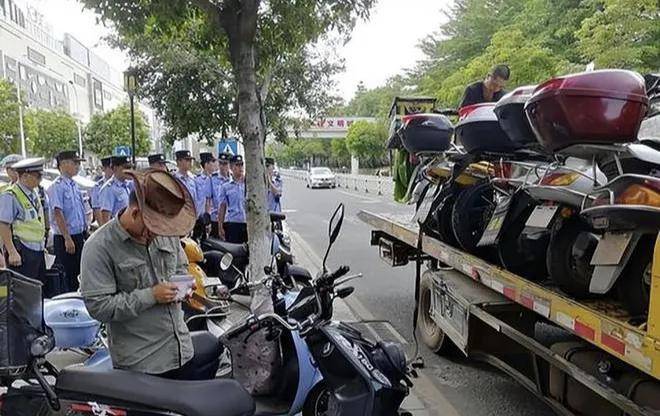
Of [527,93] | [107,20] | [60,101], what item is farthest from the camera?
[60,101]

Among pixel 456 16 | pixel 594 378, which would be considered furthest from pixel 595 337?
pixel 456 16

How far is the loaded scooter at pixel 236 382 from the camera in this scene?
8.59 ft

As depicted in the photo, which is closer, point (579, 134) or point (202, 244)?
point (579, 134)

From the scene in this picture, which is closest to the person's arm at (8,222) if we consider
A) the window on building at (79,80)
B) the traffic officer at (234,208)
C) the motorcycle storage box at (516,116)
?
the traffic officer at (234,208)

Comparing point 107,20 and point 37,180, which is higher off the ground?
point 107,20

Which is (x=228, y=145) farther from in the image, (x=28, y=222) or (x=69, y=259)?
(x=28, y=222)

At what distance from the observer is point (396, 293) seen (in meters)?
8.22

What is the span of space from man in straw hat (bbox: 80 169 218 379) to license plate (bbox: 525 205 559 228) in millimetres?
2049

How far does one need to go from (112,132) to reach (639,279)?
54.0 meters

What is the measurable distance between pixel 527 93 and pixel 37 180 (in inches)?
195

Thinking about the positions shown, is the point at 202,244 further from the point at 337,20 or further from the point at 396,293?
the point at 337,20

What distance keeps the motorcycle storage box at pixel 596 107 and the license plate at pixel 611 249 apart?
489 millimetres

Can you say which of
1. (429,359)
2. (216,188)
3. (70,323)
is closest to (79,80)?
(216,188)

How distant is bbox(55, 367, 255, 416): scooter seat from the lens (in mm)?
2588
